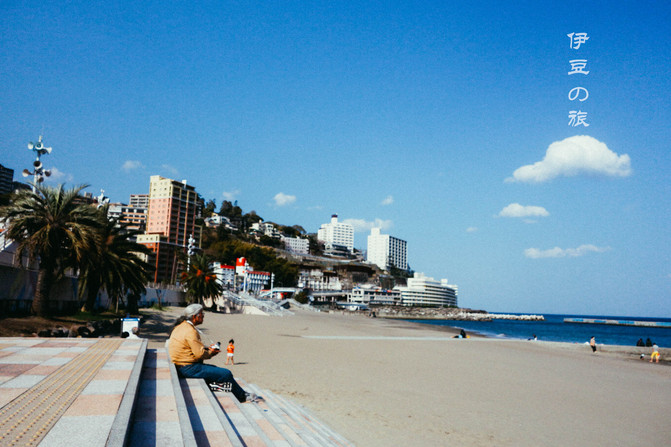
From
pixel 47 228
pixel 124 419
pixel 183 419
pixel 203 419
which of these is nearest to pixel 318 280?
pixel 47 228

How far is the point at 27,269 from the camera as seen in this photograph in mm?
19609

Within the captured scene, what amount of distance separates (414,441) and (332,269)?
595ft

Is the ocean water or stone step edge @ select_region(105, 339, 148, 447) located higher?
stone step edge @ select_region(105, 339, 148, 447)

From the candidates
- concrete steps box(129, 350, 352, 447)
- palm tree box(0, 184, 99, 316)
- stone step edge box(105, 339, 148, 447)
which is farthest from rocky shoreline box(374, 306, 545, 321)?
stone step edge box(105, 339, 148, 447)

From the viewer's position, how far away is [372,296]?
15738 cm


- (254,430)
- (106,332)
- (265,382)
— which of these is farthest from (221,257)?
(254,430)

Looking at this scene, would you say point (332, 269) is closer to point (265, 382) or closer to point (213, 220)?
point (213, 220)

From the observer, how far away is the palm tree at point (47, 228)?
17.5 meters

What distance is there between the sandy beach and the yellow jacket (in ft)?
10.7

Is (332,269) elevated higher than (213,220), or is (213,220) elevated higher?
(213,220)

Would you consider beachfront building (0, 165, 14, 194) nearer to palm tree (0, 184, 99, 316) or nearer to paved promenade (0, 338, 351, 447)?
palm tree (0, 184, 99, 316)

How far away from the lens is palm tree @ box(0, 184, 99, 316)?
57.3ft

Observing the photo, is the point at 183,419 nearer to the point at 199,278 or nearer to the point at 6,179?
the point at 199,278

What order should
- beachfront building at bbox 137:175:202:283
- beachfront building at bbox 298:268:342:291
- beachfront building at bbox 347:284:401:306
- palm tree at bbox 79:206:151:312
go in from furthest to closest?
beachfront building at bbox 298:268:342:291 < beachfront building at bbox 347:284:401:306 < beachfront building at bbox 137:175:202:283 < palm tree at bbox 79:206:151:312
